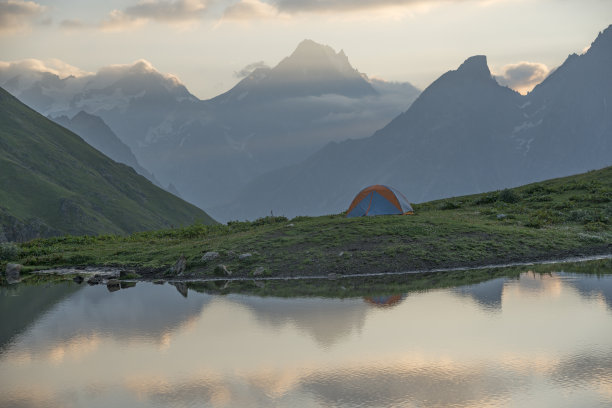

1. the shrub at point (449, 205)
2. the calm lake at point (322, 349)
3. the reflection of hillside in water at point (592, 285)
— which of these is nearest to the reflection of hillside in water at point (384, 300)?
the calm lake at point (322, 349)

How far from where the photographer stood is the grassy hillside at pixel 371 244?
140 feet

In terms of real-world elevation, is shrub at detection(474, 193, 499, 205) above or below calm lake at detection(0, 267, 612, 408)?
above

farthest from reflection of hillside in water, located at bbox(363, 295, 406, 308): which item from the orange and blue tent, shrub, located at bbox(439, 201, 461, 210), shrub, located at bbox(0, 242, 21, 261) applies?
shrub, located at bbox(439, 201, 461, 210)

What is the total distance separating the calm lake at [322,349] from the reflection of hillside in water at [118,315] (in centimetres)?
10

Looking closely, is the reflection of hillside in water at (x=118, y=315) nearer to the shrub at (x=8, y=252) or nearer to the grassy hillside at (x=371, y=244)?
the grassy hillside at (x=371, y=244)

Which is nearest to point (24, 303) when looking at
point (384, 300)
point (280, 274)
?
point (280, 274)

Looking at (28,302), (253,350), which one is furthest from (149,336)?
(28,302)

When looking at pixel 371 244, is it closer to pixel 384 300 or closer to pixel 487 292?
pixel 487 292

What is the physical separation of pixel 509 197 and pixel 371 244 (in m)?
28.4

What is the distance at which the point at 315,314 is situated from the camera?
29406mm

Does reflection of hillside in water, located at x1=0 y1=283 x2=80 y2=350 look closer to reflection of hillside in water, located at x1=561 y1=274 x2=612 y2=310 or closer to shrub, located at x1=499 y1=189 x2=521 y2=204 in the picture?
reflection of hillside in water, located at x1=561 y1=274 x2=612 y2=310

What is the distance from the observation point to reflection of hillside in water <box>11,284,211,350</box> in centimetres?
2789

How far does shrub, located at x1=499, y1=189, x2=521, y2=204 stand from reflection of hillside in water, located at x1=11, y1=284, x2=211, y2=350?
1641 inches

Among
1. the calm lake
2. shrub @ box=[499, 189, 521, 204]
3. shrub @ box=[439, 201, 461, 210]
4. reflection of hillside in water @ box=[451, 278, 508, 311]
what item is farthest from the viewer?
shrub @ box=[439, 201, 461, 210]
